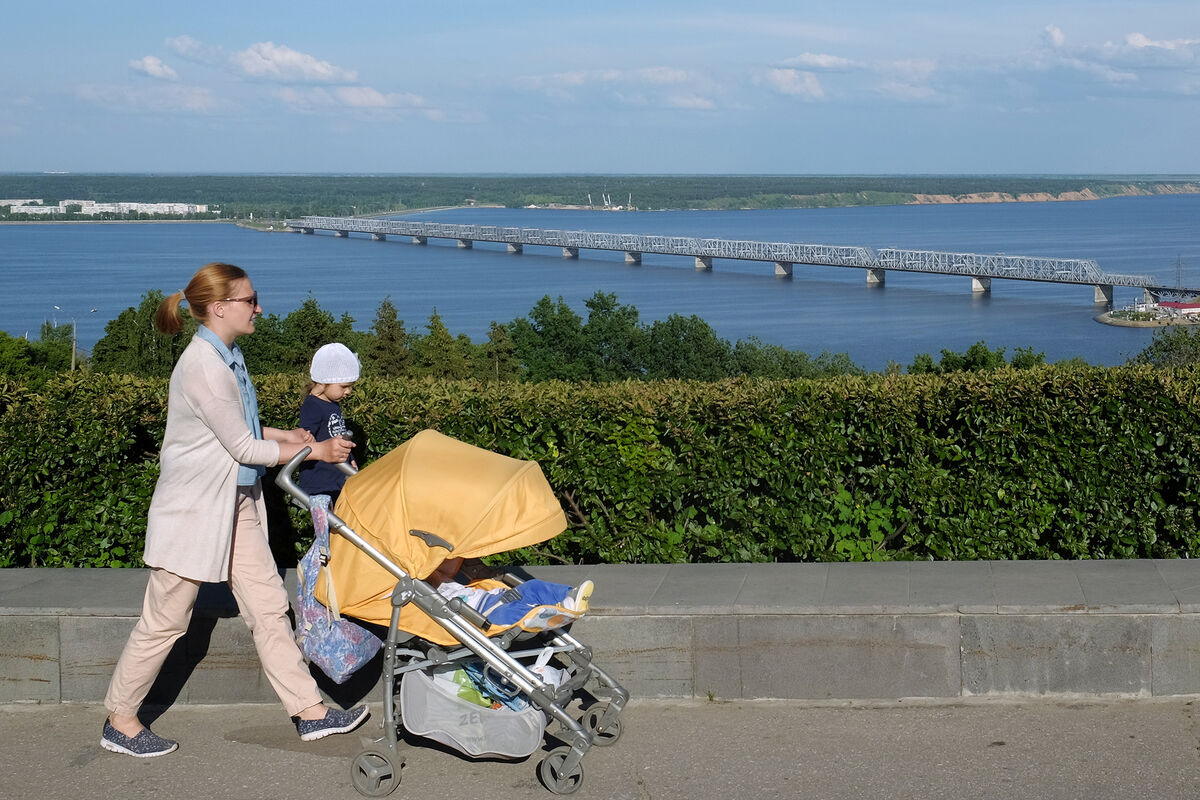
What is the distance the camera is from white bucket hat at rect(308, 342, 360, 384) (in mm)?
4840

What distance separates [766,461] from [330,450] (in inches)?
91.8

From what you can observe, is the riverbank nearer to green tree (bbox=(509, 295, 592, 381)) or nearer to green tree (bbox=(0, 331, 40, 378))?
green tree (bbox=(509, 295, 592, 381))

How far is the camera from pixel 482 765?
437 centimetres

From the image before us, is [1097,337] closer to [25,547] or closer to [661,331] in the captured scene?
[661,331]

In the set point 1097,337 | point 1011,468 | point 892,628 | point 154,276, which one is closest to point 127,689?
point 892,628

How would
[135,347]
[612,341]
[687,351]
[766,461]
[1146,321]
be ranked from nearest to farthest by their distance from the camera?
[766,461], [135,347], [687,351], [612,341], [1146,321]

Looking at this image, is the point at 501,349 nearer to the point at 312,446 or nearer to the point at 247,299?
the point at 247,299

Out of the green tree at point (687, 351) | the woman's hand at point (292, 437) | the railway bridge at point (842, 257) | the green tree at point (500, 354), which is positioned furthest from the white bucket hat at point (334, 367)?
the railway bridge at point (842, 257)

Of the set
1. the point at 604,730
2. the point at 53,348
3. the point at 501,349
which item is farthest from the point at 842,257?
the point at 604,730

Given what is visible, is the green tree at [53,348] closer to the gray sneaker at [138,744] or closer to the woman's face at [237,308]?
the gray sneaker at [138,744]

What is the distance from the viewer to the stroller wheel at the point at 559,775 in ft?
13.3

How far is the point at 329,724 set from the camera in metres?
4.52

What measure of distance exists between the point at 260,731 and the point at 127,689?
1.71 ft

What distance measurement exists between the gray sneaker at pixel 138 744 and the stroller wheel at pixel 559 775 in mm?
1374
